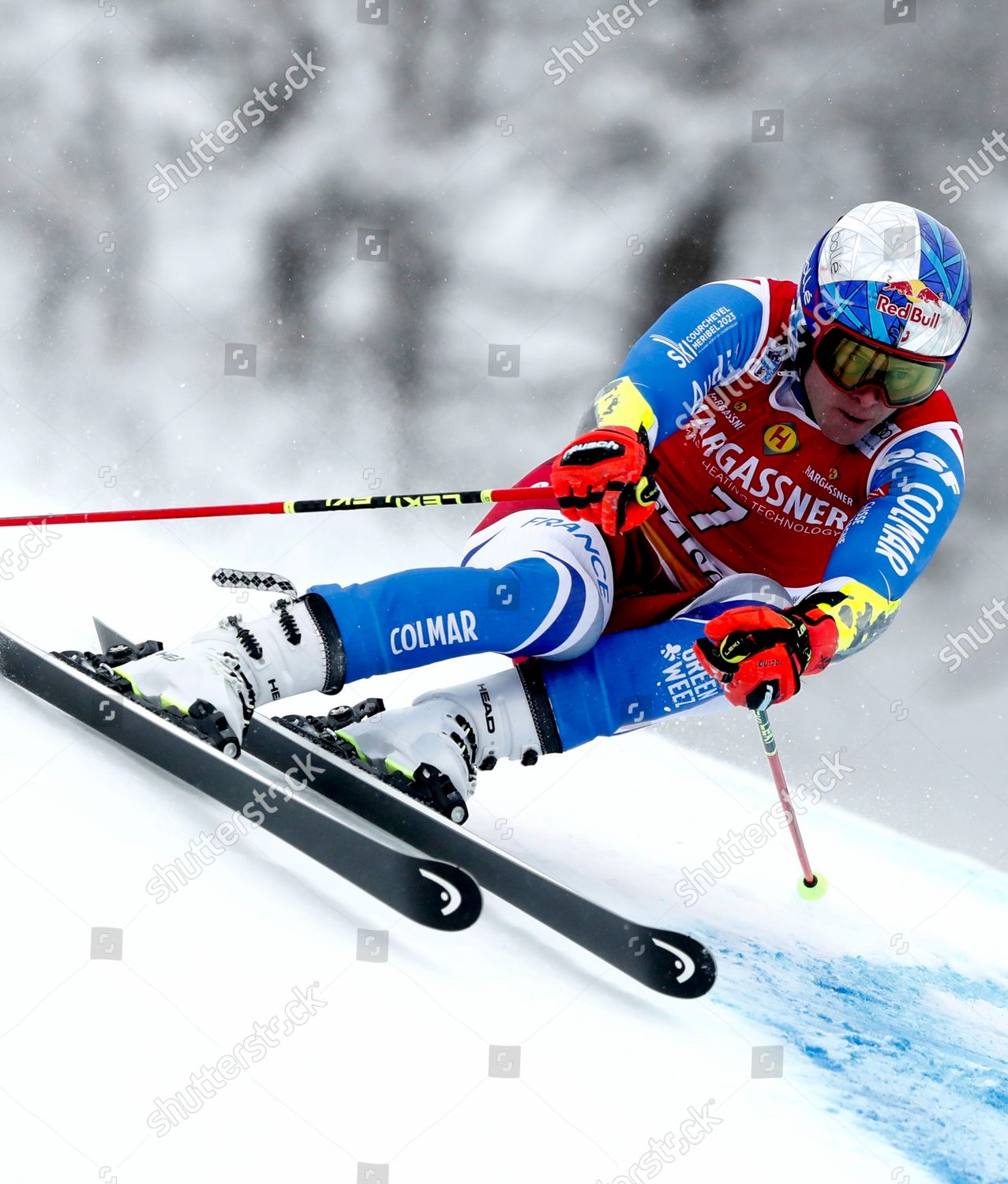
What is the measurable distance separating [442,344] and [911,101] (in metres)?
2.14

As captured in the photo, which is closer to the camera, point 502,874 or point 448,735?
point 502,874

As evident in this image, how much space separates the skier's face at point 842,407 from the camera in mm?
2182

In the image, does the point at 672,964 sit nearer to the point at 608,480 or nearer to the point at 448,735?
the point at 448,735

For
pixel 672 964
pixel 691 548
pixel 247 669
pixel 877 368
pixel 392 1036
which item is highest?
pixel 877 368

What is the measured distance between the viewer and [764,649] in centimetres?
195

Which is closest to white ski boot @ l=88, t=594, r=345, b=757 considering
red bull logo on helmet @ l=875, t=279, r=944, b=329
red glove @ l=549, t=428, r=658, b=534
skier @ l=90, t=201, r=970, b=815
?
skier @ l=90, t=201, r=970, b=815

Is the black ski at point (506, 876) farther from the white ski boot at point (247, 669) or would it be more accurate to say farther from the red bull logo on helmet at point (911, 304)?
the red bull logo on helmet at point (911, 304)

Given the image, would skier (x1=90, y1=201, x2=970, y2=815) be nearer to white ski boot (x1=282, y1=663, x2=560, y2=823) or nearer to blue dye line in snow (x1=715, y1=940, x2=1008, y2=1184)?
white ski boot (x1=282, y1=663, x2=560, y2=823)

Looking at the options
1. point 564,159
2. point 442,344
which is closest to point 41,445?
point 442,344

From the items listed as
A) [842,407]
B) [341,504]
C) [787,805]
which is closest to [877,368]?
[842,407]

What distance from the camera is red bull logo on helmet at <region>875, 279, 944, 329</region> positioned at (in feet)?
6.82

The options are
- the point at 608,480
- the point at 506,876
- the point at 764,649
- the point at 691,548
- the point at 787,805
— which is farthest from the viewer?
the point at 691,548

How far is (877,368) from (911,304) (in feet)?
0.39

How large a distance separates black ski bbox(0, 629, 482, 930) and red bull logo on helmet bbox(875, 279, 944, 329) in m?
1.19
